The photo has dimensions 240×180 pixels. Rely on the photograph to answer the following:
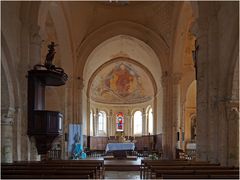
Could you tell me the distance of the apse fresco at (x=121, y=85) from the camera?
29578 mm

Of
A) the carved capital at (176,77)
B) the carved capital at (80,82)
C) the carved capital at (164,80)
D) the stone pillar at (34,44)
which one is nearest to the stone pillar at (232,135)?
the stone pillar at (34,44)

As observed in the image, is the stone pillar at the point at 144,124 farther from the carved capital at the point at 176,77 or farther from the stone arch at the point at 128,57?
the carved capital at the point at 176,77

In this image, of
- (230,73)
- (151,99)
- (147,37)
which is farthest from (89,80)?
(230,73)

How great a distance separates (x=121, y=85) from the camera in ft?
102

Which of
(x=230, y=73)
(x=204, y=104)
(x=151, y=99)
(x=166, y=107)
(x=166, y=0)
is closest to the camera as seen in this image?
(x=230, y=73)

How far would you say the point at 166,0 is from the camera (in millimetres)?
18438

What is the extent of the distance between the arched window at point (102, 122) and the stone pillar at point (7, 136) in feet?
70.1

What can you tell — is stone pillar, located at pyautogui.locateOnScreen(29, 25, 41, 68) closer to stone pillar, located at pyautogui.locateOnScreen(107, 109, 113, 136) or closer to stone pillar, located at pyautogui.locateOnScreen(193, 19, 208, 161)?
stone pillar, located at pyautogui.locateOnScreen(193, 19, 208, 161)

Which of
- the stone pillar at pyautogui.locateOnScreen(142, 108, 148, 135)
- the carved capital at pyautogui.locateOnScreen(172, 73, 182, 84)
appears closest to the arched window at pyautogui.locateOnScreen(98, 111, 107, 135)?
the stone pillar at pyautogui.locateOnScreen(142, 108, 148, 135)

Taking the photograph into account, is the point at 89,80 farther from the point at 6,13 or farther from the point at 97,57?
the point at 6,13

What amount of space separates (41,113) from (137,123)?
2188cm

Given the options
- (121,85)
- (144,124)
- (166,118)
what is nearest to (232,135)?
(166,118)

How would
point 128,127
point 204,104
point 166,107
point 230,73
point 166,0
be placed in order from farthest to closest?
point 128,127
point 166,107
point 166,0
point 204,104
point 230,73

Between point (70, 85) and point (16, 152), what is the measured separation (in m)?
10.6
